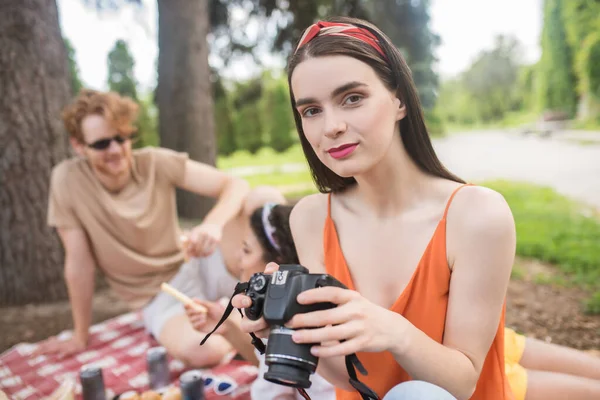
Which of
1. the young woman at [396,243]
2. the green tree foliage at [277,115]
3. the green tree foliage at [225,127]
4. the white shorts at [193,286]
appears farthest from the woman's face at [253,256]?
the green tree foliage at [277,115]

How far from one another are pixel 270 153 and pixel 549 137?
8996 millimetres

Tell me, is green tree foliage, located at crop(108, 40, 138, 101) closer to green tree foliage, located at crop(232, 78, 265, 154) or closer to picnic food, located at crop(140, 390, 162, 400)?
green tree foliage, located at crop(232, 78, 265, 154)

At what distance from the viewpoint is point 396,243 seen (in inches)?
55.4

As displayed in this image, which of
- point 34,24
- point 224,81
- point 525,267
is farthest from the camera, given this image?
point 224,81

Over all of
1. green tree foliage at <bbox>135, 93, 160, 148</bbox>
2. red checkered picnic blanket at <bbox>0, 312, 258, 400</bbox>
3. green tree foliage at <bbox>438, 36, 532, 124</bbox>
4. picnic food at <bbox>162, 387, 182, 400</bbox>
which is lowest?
red checkered picnic blanket at <bbox>0, 312, 258, 400</bbox>

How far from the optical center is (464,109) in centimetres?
3130

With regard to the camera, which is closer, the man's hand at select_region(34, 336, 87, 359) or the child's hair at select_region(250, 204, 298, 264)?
the child's hair at select_region(250, 204, 298, 264)

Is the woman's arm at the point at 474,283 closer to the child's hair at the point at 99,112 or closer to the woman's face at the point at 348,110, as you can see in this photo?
the woman's face at the point at 348,110

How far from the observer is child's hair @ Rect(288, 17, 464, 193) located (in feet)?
4.12

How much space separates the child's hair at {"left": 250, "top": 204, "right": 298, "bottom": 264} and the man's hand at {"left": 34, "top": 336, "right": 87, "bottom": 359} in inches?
64.2

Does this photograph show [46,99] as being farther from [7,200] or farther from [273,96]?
[273,96]

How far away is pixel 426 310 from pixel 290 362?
0.45 meters

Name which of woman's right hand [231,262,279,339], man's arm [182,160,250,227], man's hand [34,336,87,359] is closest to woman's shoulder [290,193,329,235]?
woman's right hand [231,262,279,339]

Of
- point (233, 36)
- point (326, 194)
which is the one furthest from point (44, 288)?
point (233, 36)
